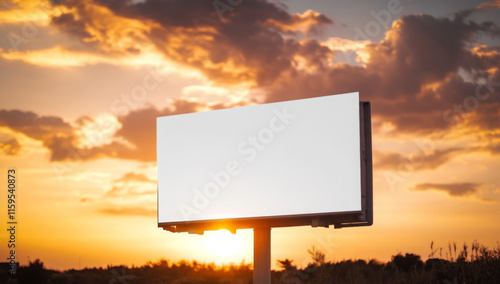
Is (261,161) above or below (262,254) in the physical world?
above

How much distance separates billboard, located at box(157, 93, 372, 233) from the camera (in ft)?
28.7

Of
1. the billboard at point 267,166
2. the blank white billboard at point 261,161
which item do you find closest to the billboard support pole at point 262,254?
the billboard at point 267,166

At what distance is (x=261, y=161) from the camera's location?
9516mm

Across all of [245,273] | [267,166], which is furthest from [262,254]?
[245,273]

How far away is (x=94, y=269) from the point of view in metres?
15.7

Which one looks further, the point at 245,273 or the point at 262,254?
the point at 245,273

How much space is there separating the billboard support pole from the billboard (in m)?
0.15

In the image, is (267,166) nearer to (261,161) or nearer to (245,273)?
(261,161)

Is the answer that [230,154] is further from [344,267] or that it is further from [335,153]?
[344,267]

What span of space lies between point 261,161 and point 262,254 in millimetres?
1359

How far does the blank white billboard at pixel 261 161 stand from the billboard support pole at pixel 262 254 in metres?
0.36

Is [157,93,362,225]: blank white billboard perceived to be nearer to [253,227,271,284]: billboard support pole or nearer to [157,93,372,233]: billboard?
[157,93,372,233]: billboard

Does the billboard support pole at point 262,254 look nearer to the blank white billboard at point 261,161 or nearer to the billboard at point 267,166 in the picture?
the billboard at point 267,166

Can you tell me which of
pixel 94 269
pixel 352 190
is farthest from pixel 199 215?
pixel 94 269
